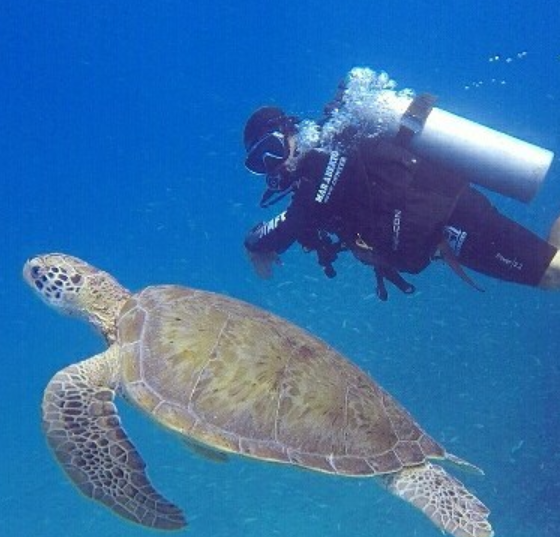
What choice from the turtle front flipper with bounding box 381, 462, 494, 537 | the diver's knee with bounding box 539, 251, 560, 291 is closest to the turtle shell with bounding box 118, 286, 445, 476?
the turtle front flipper with bounding box 381, 462, 494, 537

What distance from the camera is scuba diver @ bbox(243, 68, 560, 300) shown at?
5.54 meters

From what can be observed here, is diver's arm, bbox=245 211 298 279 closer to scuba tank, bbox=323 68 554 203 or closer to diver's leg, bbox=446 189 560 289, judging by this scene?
scuba tank, bbox=323 68 554 203

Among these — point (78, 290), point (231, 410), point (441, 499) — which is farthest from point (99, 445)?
point (441, 499)

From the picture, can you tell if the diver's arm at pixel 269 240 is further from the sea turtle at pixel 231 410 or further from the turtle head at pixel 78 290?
the turtle head at pixel 78 290

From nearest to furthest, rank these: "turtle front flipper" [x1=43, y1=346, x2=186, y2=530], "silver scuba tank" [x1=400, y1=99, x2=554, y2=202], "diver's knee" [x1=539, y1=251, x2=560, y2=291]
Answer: "turtle front flipper" [x1=43, y1=346, x2=186, y2=530] < "silver scuba tank" [x1=400, y1=99, x2=554, y2=202] < "diver's knee" [x1=539, y1=251, x2=560, y2=291]

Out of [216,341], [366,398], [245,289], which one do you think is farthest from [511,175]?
[245,289]

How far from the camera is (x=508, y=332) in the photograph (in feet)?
52.7

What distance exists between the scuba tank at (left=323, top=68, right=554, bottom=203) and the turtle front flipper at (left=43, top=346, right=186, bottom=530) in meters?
2.72

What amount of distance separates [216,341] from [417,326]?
13.0 metres

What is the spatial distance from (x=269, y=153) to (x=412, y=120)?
1.22 meters

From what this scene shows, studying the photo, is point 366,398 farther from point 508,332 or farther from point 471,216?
point 508,332

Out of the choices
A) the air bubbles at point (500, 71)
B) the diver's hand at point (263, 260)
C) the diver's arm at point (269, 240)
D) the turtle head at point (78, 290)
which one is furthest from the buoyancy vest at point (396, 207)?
the air bubbles at point (500, 71)

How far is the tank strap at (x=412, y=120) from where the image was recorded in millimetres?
5805

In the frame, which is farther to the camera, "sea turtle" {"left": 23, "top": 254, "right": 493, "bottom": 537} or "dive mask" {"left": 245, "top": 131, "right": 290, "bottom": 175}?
"dive mask" {"left": 245, "top": 131, "right": 290, "bottom": 175}
